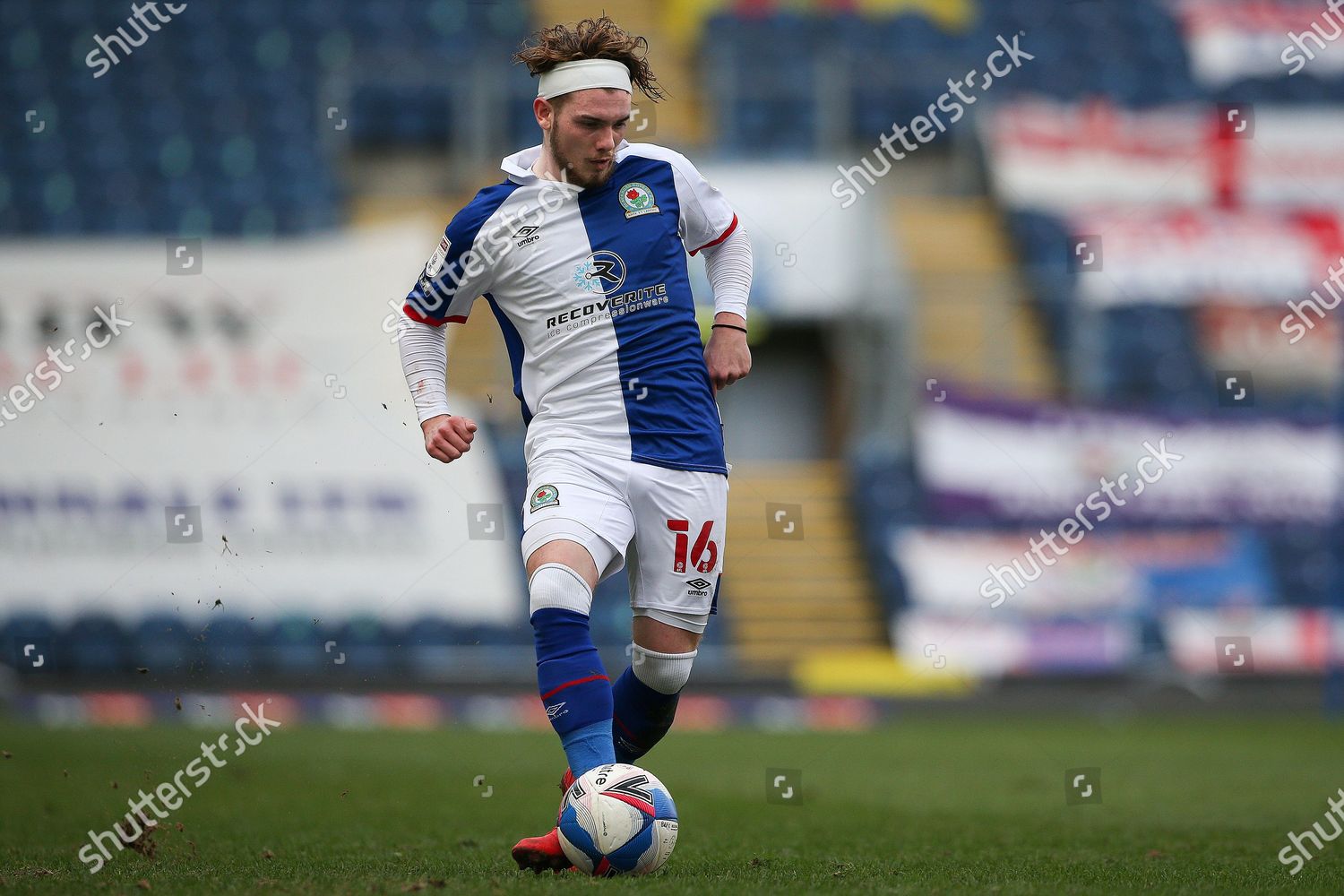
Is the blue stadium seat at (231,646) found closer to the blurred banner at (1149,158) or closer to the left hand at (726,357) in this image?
the left hand at (726,357)

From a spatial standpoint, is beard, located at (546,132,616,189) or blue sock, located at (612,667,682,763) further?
blue sock, located at (612,667,682,763)

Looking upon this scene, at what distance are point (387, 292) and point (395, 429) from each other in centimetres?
189

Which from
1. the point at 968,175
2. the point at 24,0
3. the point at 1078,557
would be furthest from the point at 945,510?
the point at 24,0

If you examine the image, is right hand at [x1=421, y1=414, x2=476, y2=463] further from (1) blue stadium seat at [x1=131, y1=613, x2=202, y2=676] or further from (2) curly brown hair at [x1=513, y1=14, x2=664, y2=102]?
(1) blue stadium seat at [x1=131, y1=613, x2=202, y2=676]

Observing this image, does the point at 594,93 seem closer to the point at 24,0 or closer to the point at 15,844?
the point at 15,844

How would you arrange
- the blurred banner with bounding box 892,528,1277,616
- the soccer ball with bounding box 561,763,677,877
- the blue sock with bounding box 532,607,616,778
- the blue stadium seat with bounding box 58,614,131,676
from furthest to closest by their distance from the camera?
1. the blurred banner with bounding box 892,528,1277,616
2. the blue stadium seat with bounding box 58,614,131,676
3. the blue sock with bounding box 532,607,616,778
4. the soccer ball with bounding box 561,763,677,877

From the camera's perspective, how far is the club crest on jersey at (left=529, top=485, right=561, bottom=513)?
470 cm

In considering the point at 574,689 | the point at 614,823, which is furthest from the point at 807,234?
the point at 614,823

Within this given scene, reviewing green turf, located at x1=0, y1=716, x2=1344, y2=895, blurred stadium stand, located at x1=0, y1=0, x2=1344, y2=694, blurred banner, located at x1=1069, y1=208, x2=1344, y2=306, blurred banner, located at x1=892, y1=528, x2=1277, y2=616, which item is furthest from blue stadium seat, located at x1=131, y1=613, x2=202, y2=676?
blurred banner, located at x1=1069, y1=208, x2=1344, y2=306

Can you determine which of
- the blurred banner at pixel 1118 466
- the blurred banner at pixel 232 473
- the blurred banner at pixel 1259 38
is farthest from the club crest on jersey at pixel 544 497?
the blurred banner at pixel 1259 38

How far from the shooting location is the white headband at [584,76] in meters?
4.79

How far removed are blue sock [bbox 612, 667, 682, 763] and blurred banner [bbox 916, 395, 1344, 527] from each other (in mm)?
10180

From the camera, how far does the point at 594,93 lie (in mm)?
4777

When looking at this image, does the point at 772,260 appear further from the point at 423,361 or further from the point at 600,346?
the point at 600,346
